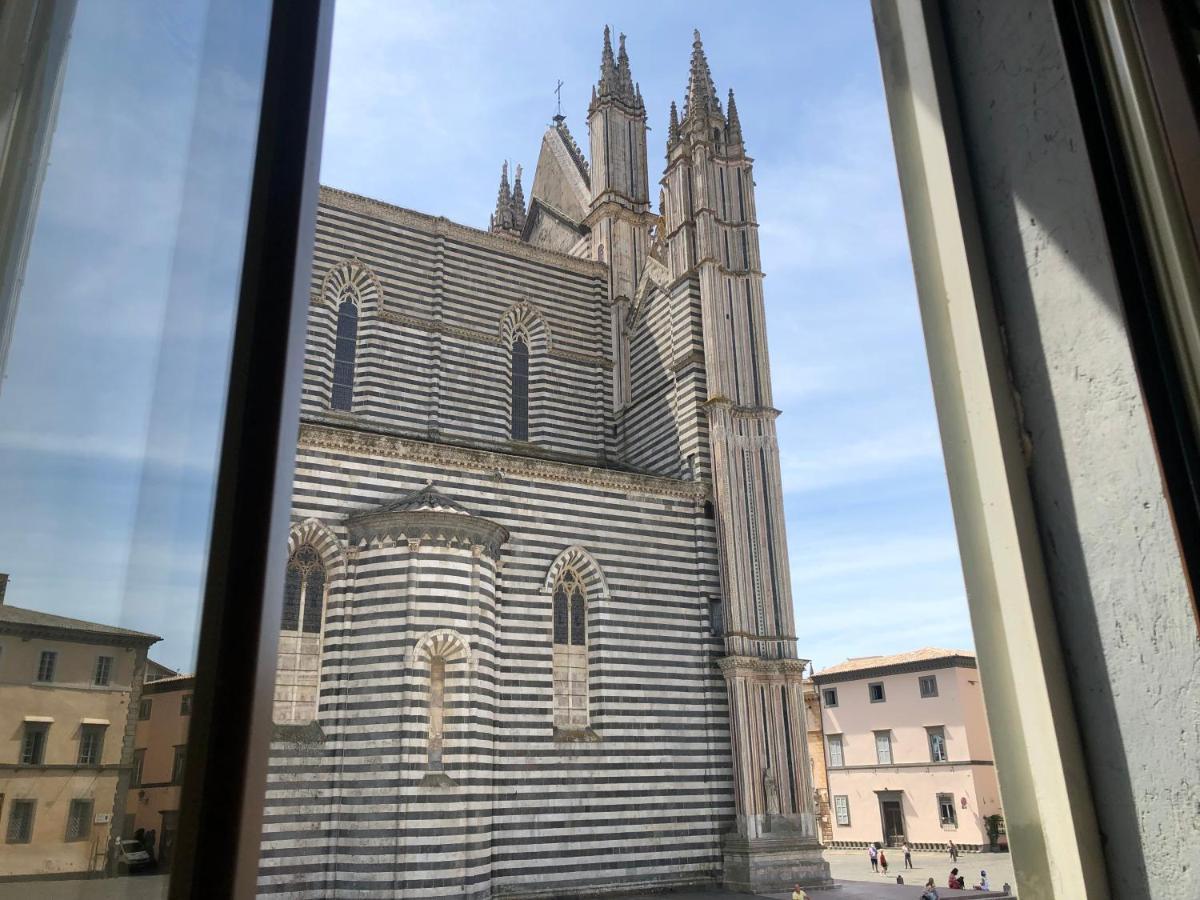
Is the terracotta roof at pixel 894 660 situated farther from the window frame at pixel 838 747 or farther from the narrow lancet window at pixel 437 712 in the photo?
the narrow lancet window at pixel 437 712

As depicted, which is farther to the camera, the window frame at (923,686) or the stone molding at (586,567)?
the window frame at (923,686)

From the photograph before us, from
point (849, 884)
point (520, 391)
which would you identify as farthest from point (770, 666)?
point (520, 391)

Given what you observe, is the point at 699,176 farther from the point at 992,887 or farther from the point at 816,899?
the point at 992,887

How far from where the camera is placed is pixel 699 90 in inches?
796

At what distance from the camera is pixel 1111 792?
4.24 feet

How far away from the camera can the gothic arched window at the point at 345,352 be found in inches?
661

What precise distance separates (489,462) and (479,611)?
256cm

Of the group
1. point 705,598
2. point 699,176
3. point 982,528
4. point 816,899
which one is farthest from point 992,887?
point 982,528

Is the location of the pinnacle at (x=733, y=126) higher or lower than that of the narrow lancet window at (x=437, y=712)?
higher

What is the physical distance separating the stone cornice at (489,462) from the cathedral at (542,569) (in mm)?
41

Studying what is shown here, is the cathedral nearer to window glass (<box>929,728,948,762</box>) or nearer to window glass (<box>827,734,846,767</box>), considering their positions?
window glass (<box>929,728,948,762</box>)

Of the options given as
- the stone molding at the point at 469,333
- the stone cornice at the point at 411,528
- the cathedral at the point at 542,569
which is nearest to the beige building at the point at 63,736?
the cathedral at the point at 542,569

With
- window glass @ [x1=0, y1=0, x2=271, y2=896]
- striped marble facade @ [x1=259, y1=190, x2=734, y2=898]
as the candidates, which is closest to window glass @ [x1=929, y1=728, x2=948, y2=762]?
striped marble facade @ [x1=259, y1=190, x2=734, y2=898]

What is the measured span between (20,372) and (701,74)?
2102 centimetres
